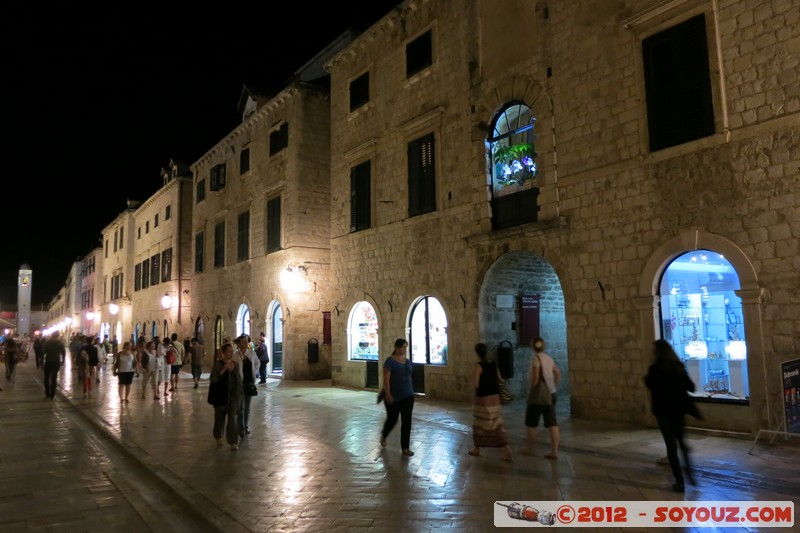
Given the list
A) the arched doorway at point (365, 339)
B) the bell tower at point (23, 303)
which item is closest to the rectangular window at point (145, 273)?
the arched doorway at point (365, 339)

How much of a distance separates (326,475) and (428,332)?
781 cm

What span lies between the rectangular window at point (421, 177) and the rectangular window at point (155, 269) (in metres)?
23.2

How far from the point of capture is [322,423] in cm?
1057

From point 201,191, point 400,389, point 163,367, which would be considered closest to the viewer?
point 400,389

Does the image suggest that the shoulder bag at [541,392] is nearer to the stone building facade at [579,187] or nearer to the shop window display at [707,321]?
the stone building facade at [579,187]

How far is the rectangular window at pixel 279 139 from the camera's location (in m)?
20.8

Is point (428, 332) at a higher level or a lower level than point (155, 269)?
lower

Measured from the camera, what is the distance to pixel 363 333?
54.9ft

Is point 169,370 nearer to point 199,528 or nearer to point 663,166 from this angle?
point 199,528

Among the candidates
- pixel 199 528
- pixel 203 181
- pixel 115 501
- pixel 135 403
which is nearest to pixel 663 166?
pixel 199 528

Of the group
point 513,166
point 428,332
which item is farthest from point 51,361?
point 513,166

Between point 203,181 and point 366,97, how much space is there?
47.5ft

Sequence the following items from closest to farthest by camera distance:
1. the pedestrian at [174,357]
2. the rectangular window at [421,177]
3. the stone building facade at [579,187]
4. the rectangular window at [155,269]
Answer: the stone building facade at [579,187]
the rectangular window at [421,177]
the pedestrian at [174,357]
the rectangular window at [155,269]

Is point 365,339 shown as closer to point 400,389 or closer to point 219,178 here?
point 400,389
